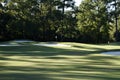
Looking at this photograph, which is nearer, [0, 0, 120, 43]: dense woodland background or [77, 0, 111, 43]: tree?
[0, 0, 120, 43]: dense woodland background

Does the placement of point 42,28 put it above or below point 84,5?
below

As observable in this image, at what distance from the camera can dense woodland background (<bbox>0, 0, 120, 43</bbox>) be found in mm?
61250

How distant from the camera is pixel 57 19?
64125 millimetres

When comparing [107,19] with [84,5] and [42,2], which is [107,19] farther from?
[42,2]

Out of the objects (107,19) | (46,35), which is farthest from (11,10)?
(107,19)

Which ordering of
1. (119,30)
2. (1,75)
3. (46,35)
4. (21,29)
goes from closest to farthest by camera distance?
1. (1,75)
2. (21,29)
3. (46,35)
4. (119,30)

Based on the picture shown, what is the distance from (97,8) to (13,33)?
17.0 m

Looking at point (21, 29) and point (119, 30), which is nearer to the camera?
point (21, 29)

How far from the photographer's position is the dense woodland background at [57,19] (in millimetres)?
61250

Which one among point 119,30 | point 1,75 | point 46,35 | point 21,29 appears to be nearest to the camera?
point 1,75

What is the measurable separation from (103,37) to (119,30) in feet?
19.5

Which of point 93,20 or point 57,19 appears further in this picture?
point 57,19

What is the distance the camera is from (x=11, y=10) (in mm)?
62375

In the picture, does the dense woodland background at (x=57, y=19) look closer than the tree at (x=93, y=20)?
Yes
